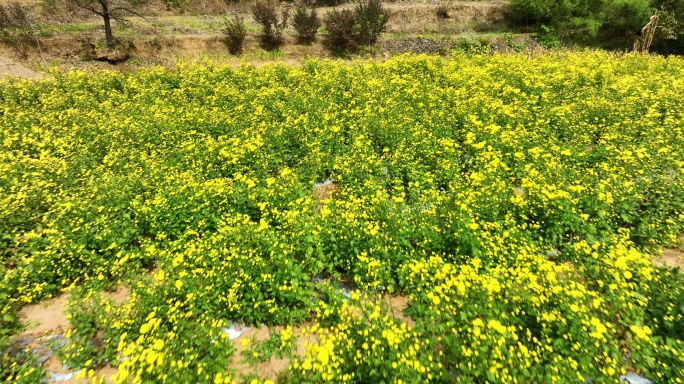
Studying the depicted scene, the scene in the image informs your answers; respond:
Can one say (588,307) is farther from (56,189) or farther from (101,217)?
(56,189)

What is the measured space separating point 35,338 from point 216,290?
3.20m

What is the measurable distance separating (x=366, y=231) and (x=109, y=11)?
104 ft

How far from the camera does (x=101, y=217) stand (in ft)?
23.3

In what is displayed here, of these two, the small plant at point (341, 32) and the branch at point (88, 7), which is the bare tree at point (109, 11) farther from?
the small plant at point (341, 32)

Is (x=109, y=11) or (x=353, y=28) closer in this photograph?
(x=109, y=11)

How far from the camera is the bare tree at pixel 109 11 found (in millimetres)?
22031

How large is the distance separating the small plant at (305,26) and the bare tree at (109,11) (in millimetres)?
12282

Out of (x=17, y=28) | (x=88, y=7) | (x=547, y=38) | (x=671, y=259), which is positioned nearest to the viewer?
(x=671, y=259)

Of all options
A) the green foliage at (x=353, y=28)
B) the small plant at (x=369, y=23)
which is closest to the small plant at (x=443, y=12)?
the green foliage at (x=353, y=28)

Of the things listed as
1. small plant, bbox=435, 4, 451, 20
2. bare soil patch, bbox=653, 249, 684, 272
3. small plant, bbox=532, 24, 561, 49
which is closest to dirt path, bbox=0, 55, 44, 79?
bare soil patch, bbox=653, 249, 684, 272

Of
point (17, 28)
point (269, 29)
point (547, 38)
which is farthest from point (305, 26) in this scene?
point (547, 38)

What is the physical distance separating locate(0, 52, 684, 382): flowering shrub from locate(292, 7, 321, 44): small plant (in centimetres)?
1900

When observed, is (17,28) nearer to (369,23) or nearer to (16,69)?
(16,69)

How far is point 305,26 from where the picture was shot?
2892 centimetres
